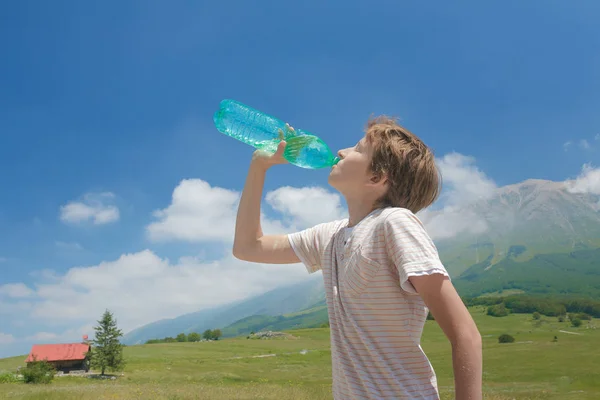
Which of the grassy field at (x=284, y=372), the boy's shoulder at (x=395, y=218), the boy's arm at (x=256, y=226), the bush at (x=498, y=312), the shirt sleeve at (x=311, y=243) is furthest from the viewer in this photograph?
the bush at (x=498, y=312)

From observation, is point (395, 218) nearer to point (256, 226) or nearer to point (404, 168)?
point (404, 168)

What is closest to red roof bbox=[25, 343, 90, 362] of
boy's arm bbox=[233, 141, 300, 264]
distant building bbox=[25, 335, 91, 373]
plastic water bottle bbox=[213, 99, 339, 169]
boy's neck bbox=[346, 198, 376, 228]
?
distant building bbox=[25, 335, 91, 373]

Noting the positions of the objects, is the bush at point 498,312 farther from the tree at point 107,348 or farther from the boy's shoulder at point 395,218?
the boy's shoulder at point 395,218

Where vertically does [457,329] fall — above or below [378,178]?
below

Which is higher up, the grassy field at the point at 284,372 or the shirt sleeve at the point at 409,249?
the shirt sleeve at the point at 409,249

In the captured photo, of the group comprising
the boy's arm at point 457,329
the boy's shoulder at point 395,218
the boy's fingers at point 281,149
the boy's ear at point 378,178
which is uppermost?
the boy's fingers at point 281,149

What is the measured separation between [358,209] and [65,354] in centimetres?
5204

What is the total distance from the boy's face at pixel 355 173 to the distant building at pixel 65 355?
50905 millimetres

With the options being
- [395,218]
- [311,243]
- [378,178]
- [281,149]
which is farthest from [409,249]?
[281,149]

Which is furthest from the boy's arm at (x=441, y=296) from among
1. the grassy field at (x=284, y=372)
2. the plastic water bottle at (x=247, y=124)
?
the grassy field at (x=284, y=372)

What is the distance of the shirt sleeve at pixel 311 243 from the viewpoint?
3.05m

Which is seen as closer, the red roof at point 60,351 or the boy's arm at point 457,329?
the boy's arm at point 457,329

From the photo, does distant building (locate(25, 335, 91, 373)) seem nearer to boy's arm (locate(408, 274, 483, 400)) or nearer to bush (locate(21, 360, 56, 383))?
bush (locate(21, 360, 56, 383))

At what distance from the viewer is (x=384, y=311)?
2238 mm
